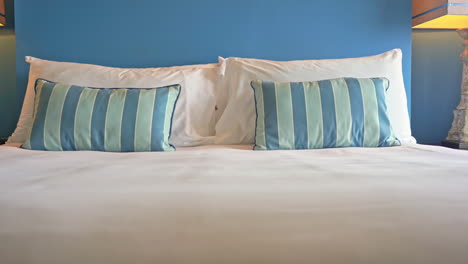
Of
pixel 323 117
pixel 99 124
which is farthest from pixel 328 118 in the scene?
→ pixel 99 124

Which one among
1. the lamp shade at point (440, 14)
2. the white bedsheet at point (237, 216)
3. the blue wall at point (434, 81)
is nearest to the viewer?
the white bedsheet at point (237, 216)

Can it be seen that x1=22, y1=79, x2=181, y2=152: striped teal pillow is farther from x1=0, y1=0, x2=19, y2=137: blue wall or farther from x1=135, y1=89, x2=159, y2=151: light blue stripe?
x1=0, y1=0, x2=19, y2=137: blue wall

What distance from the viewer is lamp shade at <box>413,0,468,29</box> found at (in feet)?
6.31

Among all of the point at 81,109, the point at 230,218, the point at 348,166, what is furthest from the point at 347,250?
the point at 81,109

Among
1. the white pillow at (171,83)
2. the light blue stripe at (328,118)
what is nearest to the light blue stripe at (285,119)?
the light blue stripe at (328,118)

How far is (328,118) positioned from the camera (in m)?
1.49

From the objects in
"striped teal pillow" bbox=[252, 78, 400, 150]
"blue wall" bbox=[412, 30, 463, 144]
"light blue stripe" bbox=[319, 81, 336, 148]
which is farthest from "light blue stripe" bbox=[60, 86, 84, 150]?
"blue wall" bbox=[412, 30, 463, 144]

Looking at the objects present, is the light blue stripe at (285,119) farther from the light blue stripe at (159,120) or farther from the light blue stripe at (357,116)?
the light blue stripe at (159,120)

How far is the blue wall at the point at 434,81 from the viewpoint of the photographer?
2.37 meters

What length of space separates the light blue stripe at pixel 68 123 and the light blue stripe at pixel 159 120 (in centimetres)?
30

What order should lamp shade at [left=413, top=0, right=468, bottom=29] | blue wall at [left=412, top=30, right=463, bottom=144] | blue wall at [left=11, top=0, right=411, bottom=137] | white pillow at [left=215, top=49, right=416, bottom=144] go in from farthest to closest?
blue wall at [left=412, top=30, right=463, bottom=144], blue wall at [left=11, top=0, right=411, bottom=137], lamp shade at [left=413, top=0, right=468, bottom=29], white pillow at [left=215, top=49, right=416, bottom=144]

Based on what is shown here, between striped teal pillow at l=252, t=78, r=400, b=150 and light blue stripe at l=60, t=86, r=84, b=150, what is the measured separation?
690mm

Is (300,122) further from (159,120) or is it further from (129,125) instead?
(129,125)

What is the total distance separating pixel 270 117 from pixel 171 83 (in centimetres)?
53
